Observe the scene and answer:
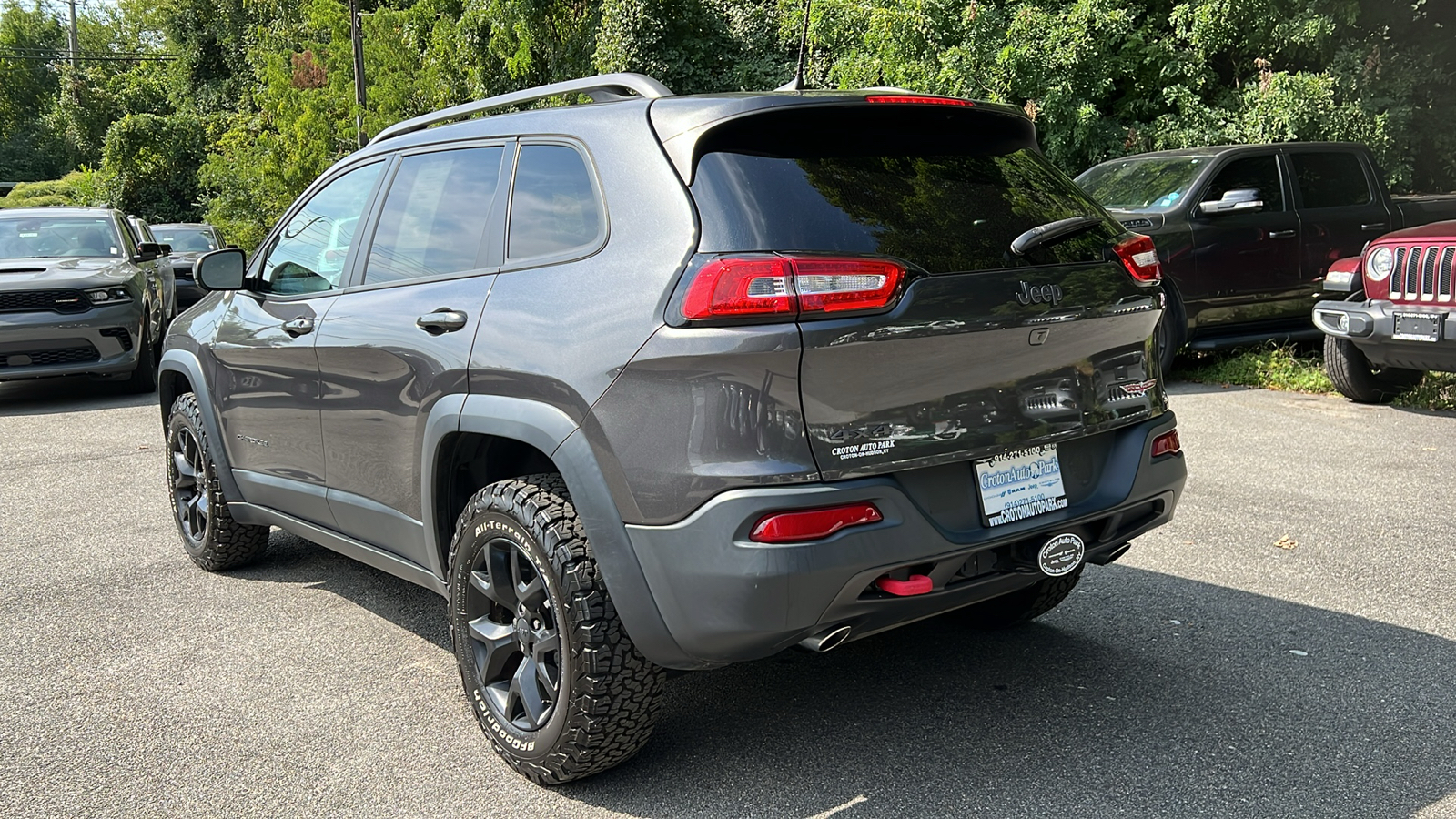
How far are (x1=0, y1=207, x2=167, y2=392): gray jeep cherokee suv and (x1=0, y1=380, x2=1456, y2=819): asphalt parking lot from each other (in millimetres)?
5597

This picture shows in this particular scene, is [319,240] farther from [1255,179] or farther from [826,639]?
[1255,179]

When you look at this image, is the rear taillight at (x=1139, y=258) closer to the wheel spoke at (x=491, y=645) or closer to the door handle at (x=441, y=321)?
the door handle at (x=441, y=321)

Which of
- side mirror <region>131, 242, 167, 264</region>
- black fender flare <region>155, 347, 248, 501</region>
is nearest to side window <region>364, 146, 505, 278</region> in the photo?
black fender flare <region>155, 347, 248, 501</region>

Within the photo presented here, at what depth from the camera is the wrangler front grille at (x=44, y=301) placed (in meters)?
10.5

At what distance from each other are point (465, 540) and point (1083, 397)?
1781mm

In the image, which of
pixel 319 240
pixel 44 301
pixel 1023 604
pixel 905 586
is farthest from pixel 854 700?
pixel 44 301

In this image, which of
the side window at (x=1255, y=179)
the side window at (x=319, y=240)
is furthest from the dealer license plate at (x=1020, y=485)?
the side window at (x=1255, y=179)

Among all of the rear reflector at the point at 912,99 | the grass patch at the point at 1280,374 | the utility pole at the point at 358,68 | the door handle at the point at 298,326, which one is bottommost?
the grass patch at the point at 1280,374

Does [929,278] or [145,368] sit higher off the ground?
[929,278]

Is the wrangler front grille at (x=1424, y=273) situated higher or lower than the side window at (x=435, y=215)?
lower

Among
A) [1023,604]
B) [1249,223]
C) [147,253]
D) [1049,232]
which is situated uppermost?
[1049,232]

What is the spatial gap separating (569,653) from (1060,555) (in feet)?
4.36

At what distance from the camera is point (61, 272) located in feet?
36.0

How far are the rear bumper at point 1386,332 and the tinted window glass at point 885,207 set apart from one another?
4955 millimetres
